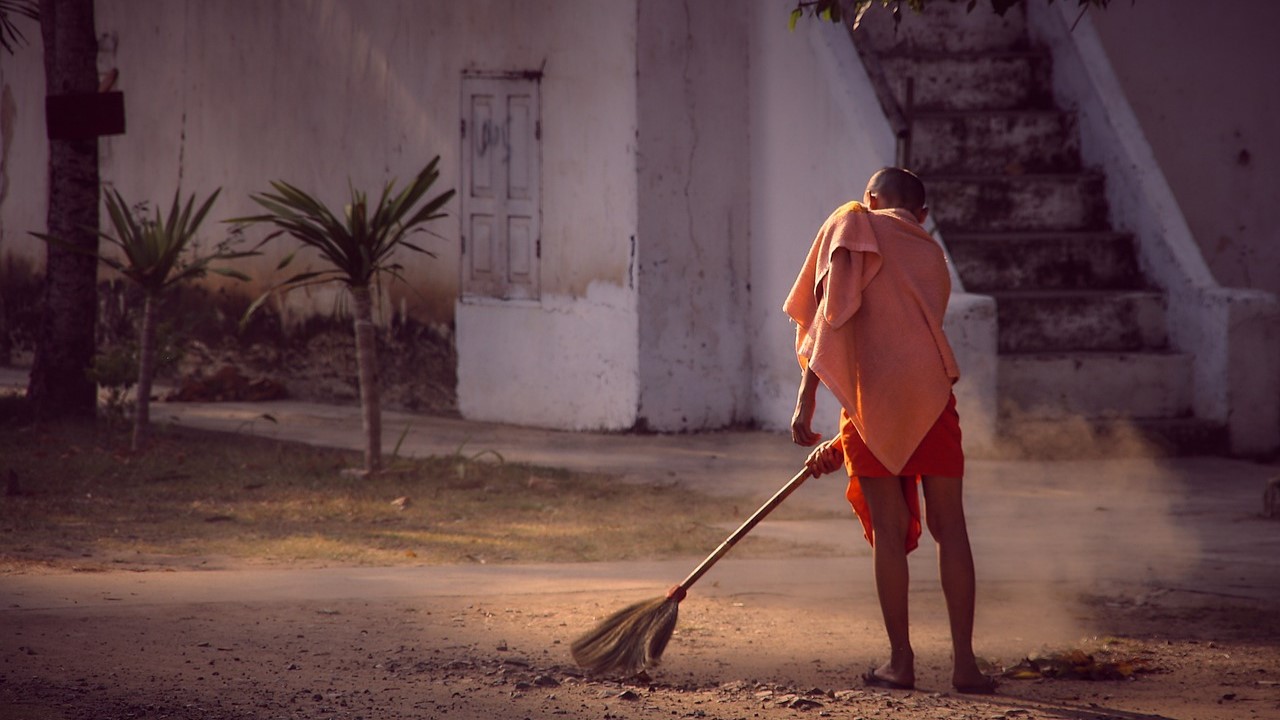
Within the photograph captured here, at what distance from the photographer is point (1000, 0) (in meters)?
5.01

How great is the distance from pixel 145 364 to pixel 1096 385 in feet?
18.7

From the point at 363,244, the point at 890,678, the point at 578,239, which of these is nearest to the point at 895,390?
the point at 890,678

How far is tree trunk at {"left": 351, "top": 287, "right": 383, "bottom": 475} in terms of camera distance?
8984 millimetres

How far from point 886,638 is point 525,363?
6112mm

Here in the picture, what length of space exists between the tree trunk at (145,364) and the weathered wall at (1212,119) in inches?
261

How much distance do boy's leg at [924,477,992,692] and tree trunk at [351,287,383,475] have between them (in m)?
4.72

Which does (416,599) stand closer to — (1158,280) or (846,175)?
(846,175)

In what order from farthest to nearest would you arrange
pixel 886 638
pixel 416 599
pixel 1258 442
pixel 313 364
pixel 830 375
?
pixel 313 364 < pixel 1258 442 < pixel 416 599 < pixel 886 638 < pixel 830 375

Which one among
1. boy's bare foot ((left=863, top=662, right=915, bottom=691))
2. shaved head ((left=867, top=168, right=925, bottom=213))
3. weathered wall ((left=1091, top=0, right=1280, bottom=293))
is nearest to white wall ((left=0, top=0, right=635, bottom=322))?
weathered wall ((left=1091, top=0, right=1280, bottom=293))

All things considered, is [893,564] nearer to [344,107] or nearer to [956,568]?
[956,568]

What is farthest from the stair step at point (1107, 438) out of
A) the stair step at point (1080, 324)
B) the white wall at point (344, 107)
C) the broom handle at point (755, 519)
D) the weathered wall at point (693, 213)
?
the broom handle at point (755, 519)

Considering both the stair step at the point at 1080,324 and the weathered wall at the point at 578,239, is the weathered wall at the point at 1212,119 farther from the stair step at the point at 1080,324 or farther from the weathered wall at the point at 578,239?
the weathered wall at the point at 578,239

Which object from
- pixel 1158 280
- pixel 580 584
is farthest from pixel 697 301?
pixel 580 584

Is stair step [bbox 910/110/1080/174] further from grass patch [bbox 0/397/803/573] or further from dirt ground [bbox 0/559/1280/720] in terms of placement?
dirt ground [bbox 0/559/1280/720]
